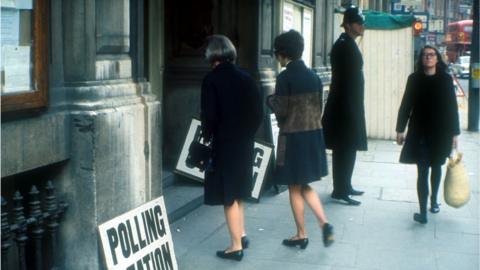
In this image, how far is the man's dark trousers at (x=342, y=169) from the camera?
813 cm

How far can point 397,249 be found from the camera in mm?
6340

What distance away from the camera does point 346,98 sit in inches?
318

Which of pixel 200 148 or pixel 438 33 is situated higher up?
pixel 438 33

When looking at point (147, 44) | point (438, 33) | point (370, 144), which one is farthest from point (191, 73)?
point (438, 33)

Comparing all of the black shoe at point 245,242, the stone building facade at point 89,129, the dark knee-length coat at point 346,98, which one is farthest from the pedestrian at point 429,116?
the stone building facade at point 89,129

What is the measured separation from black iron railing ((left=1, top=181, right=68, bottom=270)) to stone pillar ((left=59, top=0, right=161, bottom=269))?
15cm

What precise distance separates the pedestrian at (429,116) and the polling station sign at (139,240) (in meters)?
3.18

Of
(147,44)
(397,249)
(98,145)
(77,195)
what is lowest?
(397,249)

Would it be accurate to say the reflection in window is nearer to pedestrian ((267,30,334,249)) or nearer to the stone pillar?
the stone pillar

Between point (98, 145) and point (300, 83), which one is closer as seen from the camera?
point (98, 145)

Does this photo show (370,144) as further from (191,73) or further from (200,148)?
(200,148)

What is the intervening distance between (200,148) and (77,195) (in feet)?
4.04

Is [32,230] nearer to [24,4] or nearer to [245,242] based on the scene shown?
[24,4]

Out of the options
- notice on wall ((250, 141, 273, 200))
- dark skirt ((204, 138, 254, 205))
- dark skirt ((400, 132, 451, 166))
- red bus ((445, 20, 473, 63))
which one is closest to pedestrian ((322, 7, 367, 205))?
notice on wall ((250, 141, 273, 200))
